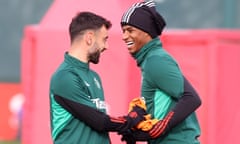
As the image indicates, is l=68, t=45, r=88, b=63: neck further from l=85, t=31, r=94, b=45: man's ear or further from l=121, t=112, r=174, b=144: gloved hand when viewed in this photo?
l=121, t=112, r=174, b=144: gloved hand

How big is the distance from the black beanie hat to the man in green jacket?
0.49 ft

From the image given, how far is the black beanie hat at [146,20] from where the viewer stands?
4688 millimetres

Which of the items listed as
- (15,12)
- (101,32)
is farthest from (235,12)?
(101,32)

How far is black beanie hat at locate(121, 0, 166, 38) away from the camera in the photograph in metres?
4.69

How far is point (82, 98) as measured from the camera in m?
4.52

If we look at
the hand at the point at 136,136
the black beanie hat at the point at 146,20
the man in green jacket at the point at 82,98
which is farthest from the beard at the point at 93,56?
the hand at the point at 136,136

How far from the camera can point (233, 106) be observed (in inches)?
277

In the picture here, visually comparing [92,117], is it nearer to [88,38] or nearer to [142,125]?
[142,125]

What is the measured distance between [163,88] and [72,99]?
1.52 feet

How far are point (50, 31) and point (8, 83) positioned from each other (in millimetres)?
7200

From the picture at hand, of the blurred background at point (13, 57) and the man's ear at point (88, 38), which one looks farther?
the blurred background at point (13, 57)

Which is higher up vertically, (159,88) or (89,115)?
(159,88)

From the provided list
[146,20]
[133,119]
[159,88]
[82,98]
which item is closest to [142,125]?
[133,119]

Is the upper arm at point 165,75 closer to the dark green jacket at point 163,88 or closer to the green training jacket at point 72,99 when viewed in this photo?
the dark green jacket at point 163,88
